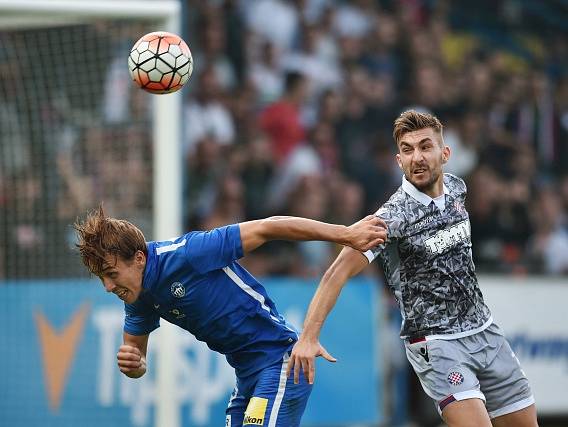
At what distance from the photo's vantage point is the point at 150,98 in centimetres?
948

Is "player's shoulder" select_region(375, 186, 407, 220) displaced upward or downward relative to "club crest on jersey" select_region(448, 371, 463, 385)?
upward

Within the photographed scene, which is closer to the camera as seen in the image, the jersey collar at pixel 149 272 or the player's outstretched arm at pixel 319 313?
the player's outstretched arm at pixel 319 313

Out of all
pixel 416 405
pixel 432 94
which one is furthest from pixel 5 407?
pixel 432 94

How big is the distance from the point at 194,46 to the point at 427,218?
631 centimetres

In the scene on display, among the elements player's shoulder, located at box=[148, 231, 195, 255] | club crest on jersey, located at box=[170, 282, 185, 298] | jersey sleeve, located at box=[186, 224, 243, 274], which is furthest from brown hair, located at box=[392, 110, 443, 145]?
club crest on jersey, located at box=[170, 282, 185, 298]

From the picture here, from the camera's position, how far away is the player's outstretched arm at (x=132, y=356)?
6.04 metres

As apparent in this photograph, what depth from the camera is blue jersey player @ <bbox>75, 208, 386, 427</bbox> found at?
5695 mm

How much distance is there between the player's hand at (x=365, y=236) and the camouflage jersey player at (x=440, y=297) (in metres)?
0.31

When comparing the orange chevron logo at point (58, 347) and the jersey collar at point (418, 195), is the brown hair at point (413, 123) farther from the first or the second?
the orange chevron logo at point (58, 347)

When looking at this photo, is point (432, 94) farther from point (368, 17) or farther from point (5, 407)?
point (5, 407)

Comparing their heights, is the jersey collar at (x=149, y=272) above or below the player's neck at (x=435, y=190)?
below

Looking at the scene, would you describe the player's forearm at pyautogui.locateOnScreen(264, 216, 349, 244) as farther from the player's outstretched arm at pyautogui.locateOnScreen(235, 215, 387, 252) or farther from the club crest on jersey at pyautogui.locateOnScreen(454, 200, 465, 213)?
the club crest on jersey at pyautogui.locateOnScreen(454, 200, 465, 213)

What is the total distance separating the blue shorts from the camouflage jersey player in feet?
2.35

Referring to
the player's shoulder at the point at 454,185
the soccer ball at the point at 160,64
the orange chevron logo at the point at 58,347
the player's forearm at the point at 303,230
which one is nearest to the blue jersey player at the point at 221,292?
the player's forearm at the point at 303,230
